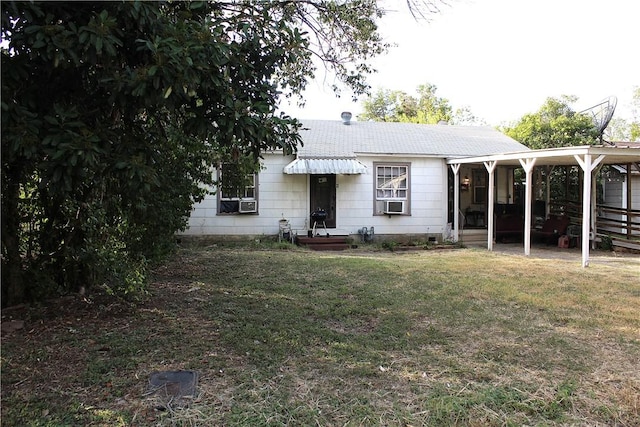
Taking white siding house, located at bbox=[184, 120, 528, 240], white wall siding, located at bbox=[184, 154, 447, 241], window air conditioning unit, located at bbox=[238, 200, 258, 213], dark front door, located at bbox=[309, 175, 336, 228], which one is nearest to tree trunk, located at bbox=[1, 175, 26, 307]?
white wall siding, located at bbox=[184, 154, 447, 241]

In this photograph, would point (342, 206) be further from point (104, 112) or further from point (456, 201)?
point (104, 112)

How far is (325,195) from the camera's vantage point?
43.0ft

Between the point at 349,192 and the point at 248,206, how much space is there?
2.99 m

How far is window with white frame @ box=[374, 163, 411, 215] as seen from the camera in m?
13.2

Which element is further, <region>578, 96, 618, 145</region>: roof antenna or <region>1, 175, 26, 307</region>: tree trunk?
<region>578, 96, 618, 145</region>: roof antenna

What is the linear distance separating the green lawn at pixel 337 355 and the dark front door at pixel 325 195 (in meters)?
6.03

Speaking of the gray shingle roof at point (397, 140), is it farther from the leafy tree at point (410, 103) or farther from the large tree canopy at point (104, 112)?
the leafy tree at point (410, 103)

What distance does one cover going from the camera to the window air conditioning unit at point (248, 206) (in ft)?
41.2

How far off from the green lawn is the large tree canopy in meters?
0.71

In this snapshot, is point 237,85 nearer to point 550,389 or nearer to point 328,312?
point 328,312

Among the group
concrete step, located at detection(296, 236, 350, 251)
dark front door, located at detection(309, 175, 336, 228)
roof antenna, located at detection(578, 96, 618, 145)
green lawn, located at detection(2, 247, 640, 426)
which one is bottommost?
green lawn, located at detection(2, 247, 640, 426)

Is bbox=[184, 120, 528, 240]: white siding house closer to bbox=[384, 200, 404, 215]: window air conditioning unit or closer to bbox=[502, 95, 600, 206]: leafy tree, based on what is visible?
bbox=[384, 200, 404, 215]: window air conditioning unit

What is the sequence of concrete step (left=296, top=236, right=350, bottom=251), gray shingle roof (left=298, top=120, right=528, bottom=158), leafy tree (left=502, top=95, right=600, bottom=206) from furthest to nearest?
leafy tree (left=502, top=95, right=600, bottom=206) → gray shingle roof (left=298, top=120, right=528, bottom=158) → concrete step (left=296, top=236, right=350, bottom=251)

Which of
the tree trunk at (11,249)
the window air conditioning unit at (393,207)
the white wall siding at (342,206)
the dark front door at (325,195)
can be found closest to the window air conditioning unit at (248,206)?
the white wall siding at (342,206)
